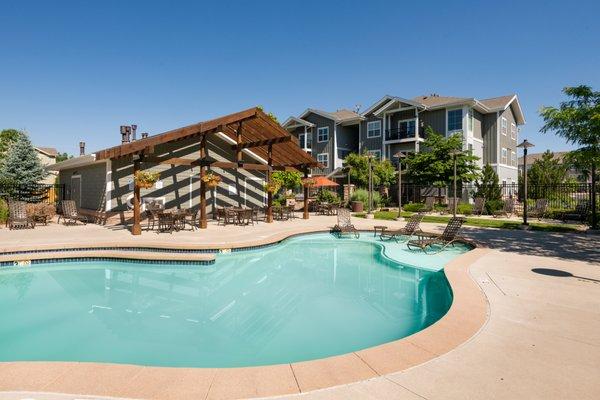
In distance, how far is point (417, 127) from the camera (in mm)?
30703

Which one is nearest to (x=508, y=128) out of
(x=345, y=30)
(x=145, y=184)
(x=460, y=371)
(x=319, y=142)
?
A: (x=319, y=142)

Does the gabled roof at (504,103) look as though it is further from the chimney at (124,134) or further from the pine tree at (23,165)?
the pine tree at (23,165)

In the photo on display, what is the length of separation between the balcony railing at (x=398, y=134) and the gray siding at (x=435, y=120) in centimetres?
118

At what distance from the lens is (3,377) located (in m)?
3.21

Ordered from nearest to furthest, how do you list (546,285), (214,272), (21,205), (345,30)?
(546,285), (214,272), (21,205), (345,30)

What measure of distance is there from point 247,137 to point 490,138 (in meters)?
24.0

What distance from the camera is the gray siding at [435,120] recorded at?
30156 mm

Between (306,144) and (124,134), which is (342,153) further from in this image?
(124,134)

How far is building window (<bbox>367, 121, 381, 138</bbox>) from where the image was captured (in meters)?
33.7

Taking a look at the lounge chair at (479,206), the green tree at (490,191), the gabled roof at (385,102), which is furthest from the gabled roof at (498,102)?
the lounge chair at (479,206)

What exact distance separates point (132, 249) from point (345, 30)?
1630 centimetres

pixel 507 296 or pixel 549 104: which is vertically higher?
pixel 549 104

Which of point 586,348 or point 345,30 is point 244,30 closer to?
point 345,30

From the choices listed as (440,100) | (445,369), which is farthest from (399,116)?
(445,369)
